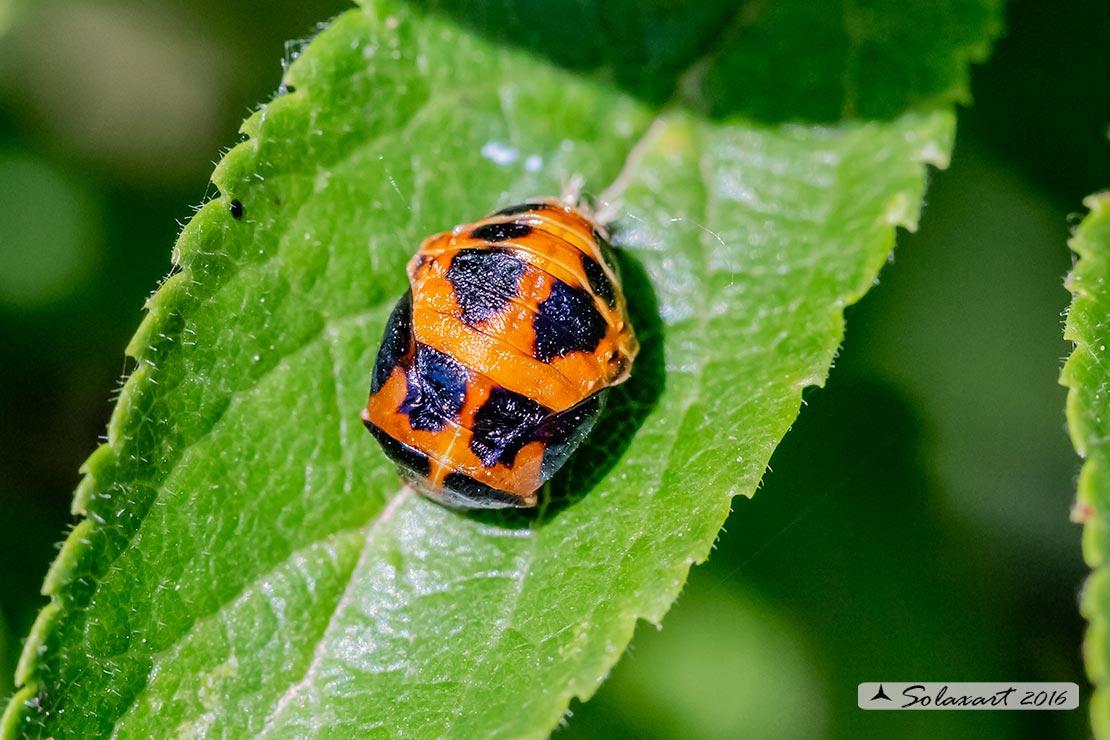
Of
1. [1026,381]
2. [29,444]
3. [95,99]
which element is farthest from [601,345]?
[95,99]

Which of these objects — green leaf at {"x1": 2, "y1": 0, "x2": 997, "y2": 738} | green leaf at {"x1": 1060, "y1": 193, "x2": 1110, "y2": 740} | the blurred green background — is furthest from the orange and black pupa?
the blurred green background

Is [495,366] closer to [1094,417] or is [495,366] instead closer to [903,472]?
[1094,417]

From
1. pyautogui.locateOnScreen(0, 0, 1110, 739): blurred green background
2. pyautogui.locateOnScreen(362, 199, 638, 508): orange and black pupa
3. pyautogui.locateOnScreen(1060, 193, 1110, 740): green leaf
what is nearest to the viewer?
pyautogui.locateOnScreen(1060, 193, 1110, 740): green leaf

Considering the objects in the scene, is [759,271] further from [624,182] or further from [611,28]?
[611,28]

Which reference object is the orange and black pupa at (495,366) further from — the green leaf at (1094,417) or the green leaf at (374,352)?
the green leaf at (1094,417)

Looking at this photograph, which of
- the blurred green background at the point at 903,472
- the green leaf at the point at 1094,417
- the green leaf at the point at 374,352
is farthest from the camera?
the blurred green background at the point at 903,472

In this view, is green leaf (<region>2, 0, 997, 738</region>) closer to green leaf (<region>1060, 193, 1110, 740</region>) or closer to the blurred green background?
green leaf (<region>1060, 193, 1110, 740</region>)

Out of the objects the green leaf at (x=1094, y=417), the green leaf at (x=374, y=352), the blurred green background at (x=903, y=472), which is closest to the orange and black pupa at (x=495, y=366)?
the green leaf at (x=374, y=352)
